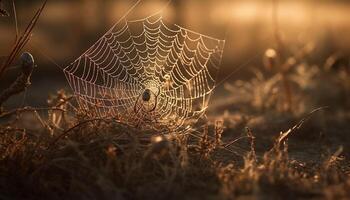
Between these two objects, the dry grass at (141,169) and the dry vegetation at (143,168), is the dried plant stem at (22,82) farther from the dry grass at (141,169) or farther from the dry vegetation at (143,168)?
the dry grass at (141,169)

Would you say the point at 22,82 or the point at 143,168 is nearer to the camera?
the point at 143,168

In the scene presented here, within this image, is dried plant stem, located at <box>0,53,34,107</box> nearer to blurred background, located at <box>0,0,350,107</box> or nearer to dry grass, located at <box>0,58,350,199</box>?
dry grass, located at <box>0,58,350,199</box>

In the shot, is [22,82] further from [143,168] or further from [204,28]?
[204,28]

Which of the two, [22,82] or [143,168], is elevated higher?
[22,82]

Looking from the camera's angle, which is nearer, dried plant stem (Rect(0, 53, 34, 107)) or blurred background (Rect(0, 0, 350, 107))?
dried plant stem (Rect(0, 53, 34, 107))

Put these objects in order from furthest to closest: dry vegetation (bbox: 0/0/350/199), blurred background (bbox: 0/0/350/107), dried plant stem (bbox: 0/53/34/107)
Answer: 1. blurred background (bbox: 0/0/350/107)
2. dried plant stem (bbox: 0/53/34/107)
3. dry vegetation (bbox: 0/0/350/199)

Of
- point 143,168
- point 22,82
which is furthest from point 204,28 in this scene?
point 143,168

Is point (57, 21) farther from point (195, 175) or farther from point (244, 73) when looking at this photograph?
point (195, 175)

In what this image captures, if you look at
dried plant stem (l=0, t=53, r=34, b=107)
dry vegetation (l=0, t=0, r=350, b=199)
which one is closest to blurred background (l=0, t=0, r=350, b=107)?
dried plant stem (l=0, t=53, r=34, b=107)
